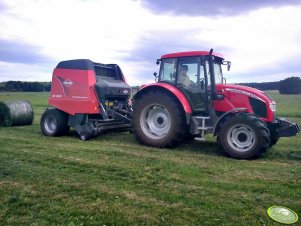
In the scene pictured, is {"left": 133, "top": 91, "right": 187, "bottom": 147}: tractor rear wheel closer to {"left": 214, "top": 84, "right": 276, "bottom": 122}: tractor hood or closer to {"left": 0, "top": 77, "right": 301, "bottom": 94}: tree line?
{"left": 214, "top": 84, "right": 276, "bottom": 122}: tractor hood

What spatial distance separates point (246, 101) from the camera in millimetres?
7297

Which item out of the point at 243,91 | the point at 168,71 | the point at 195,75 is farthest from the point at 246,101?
the point at 168,71

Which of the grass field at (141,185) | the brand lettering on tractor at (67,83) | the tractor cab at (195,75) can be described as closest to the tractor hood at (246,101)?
the tractor cab at (195,75)

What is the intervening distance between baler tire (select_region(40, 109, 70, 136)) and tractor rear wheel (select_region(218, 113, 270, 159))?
4729 millimetres

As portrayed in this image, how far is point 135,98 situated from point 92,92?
4.62 feet

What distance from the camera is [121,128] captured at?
395 inches

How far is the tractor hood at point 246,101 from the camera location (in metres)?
7.15

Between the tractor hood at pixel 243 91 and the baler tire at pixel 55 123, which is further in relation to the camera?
the baler tire at pixel 55 123

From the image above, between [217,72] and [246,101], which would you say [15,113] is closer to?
[217,72]

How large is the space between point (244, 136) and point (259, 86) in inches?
1284

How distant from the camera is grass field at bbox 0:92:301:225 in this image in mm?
3910

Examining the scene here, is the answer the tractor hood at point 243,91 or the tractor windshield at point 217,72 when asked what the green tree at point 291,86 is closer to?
the tractor windshield at point 217,72

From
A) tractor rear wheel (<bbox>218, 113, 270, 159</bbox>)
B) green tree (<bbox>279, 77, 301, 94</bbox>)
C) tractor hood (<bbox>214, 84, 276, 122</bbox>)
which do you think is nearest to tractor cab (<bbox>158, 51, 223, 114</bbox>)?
tractor hood (<bbox>214, 84, 276, 122</bbox>)

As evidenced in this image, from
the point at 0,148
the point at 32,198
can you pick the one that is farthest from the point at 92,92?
the point at 32,198
